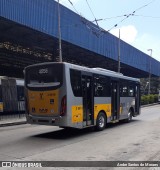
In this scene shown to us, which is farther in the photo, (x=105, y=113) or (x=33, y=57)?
(x=33, y=57)

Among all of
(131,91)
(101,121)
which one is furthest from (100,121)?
(131,91)

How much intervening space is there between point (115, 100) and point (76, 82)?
14.6 ft

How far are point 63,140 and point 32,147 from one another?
6.09 feet

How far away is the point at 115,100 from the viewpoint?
1652cm

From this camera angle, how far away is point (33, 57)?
3625 cm

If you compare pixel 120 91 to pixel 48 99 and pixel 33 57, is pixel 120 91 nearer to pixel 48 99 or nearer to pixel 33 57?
pixel 48 99

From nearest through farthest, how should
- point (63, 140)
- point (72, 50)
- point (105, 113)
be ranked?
point (63, 140), point (105, 113), point (72, 50)

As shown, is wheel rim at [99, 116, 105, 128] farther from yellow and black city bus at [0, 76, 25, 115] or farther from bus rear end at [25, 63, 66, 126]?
yellow and black city bus at [0, 76, 25, 115]

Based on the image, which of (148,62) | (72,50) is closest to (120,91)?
(72,50)

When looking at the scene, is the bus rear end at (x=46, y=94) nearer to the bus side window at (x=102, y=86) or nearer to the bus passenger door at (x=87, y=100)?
the bus passenger door at (x=87, y=100)

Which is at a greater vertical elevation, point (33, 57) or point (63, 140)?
point (33, 57)

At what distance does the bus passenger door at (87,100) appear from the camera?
43.3 feet

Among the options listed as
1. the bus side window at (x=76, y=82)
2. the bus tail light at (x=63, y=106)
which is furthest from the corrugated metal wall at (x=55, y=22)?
the bus tail light at (x=63, y=106)

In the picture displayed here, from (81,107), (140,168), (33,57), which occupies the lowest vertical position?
(140,168)
